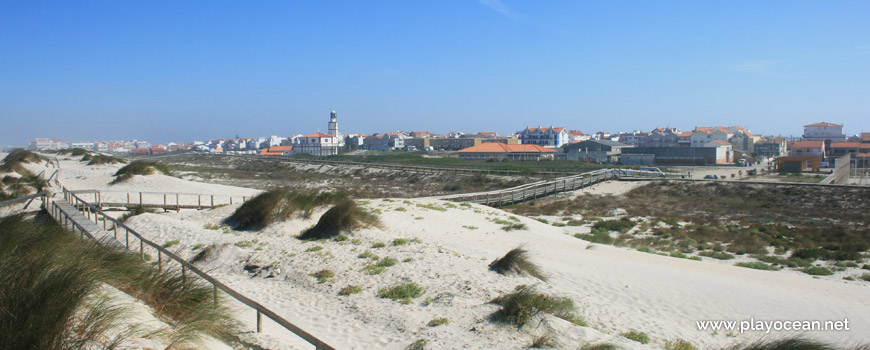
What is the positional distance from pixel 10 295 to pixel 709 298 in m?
11.1

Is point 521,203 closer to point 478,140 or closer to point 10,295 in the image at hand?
point 10,295

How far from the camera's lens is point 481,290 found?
9.23 meters

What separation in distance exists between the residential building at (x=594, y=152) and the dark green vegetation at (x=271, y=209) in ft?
232

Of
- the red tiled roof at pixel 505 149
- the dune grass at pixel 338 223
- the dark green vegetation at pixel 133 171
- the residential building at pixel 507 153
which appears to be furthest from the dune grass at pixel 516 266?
the red tiled roof at pixel 505 149

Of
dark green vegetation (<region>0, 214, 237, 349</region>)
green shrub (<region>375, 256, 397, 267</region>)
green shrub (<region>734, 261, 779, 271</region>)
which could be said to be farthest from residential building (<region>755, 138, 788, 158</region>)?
dark green vegetation (<region>0, 214, 237, 349</region>)

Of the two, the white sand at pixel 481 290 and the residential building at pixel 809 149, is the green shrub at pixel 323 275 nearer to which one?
the white sand at pixel 481 290

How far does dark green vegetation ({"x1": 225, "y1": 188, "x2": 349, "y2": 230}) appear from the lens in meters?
15.8

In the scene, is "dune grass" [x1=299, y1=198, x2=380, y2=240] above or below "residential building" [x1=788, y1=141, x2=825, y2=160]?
below

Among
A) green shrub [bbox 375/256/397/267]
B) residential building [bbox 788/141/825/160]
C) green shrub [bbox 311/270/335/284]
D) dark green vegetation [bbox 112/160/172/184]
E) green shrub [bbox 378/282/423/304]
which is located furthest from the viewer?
residential building [bbox 788/141/825/160]

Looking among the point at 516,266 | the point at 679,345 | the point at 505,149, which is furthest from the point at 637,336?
the point at 505,149

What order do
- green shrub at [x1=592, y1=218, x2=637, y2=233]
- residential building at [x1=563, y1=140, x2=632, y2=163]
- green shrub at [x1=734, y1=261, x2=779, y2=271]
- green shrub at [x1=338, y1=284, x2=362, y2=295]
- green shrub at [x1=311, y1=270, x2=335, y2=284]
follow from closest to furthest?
green shrub at [x1=338, y1=284, x2=362, y2=295] < green shrub at [x1=311, y1=270, x2=335, y2=284] < green shrub at [x1=734, y1=261, x2=779, y2=271] < green shrub at [x1=592, y1=218, x2=637, y2=233] < residential building at [x1=563, y1=140, x2=632, y2=163]

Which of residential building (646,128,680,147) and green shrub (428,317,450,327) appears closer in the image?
green shrub (428,317,450,327)

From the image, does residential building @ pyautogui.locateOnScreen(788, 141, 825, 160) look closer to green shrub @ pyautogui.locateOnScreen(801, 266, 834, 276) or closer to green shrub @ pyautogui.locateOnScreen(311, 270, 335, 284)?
green shrub @ pyautogui.locateOnScreen(801, 266, 834, 276)

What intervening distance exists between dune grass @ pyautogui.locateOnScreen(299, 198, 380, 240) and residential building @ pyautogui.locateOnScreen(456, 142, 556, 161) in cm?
7038
